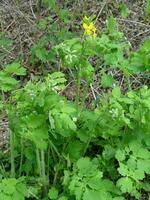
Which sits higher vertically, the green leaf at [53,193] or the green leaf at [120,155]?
the green leaf at [120,155]

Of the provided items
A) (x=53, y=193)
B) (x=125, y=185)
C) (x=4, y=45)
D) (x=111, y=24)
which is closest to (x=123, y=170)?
(x=125, y=185)

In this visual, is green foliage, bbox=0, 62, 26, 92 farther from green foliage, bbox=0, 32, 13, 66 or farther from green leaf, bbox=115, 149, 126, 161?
green foliage, bbox=0, 32, 13, 66

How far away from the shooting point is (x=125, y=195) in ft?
9.43

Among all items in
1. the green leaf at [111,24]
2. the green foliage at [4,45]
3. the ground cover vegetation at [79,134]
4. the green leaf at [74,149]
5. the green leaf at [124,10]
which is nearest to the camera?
the ground cover vegetation at [79,134]

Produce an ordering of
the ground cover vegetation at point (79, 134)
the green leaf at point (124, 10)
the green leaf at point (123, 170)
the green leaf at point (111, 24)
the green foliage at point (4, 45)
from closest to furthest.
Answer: the ground cover vegetation at point (79, 134)
the green leaf at point (111, 24)
the green leaf at point (123, 170)
the green foliage at point (4, 45)
the green leaf at point (124, 10)

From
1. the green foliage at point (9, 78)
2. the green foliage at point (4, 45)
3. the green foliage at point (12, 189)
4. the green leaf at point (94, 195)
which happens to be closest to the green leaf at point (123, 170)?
the green leaf at point (94, 195)

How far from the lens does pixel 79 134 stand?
2.77 metres

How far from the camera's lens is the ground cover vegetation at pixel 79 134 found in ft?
7.88

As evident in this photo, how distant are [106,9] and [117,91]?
159 centimetres

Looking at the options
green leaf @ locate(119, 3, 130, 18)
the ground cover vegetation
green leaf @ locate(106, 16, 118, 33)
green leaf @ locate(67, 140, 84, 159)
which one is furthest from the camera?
green leaf @ locate(119, 3, 130, 18)

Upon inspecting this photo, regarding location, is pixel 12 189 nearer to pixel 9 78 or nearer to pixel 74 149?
pixel 74 149

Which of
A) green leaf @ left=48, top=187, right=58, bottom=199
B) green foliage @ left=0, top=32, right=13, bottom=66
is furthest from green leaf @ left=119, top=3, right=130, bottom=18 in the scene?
green leaf @ left=48, top=187, right=58, bottom=199

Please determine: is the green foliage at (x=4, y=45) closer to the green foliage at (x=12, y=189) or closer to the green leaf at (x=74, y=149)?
the green leaf at (x=74, y=149)

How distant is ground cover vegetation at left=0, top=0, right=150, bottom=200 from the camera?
2.40 m
